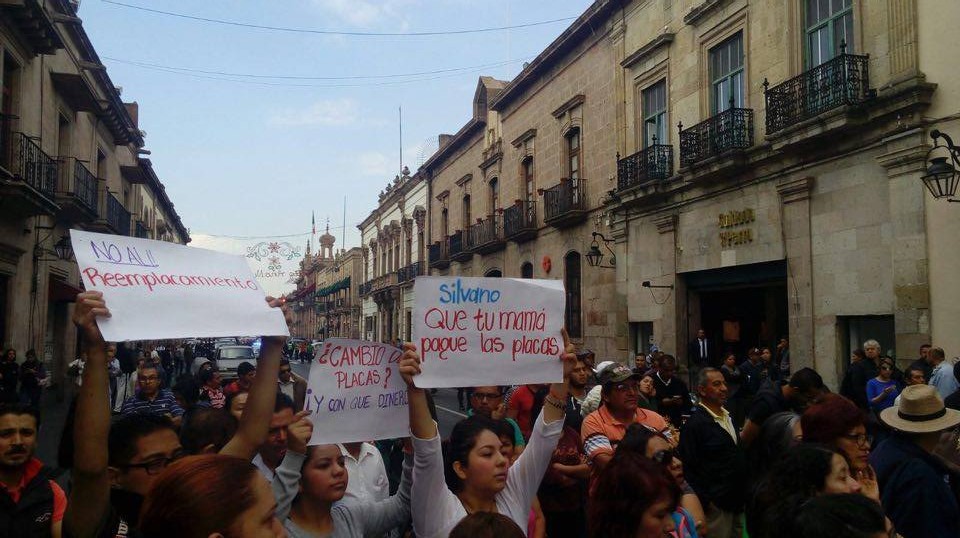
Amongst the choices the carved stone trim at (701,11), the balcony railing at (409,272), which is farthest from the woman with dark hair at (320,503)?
the balcony railing at (409,272)

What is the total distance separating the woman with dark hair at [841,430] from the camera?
11.5ft

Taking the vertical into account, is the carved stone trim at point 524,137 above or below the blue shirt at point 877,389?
above

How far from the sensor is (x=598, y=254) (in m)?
18.6

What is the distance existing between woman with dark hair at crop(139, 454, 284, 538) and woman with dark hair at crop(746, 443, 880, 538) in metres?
1.71

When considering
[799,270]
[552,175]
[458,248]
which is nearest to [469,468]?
[799,270]

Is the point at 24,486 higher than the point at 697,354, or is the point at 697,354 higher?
the point at 24,486

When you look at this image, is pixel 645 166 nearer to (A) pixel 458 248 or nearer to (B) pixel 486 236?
(B) pixel 486 236

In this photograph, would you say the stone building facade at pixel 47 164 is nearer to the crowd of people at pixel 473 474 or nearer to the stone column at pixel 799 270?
the crowd of people at pixel 473 474

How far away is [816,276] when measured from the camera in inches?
488

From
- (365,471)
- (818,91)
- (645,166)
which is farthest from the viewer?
(645,166)

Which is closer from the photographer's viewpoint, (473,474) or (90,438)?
(90,438)

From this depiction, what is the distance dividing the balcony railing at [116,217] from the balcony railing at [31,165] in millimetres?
5802

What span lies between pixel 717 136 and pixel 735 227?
1.83 m

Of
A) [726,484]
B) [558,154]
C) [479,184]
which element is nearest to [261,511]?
[726,484]
